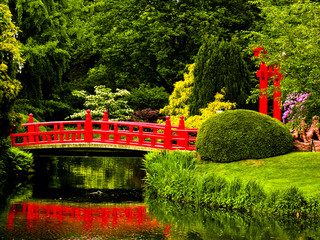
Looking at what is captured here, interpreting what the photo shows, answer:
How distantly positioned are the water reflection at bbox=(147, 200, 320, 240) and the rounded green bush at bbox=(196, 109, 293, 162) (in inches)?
129

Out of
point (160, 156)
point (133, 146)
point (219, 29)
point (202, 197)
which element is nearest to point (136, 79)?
point (219, 29)

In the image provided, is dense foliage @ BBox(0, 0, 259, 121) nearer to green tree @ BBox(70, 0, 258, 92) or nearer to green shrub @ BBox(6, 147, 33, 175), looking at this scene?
green tree @ BBox(70, 0, 258, 92)

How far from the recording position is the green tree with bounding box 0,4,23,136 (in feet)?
65.5

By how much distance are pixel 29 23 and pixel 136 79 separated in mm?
Result: 7169

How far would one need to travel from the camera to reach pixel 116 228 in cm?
1388

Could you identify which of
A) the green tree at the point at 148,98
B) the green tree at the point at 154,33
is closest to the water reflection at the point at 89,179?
the green tree at the point at 148,98

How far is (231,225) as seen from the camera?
14.3 m

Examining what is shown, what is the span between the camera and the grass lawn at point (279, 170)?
53.4 feet

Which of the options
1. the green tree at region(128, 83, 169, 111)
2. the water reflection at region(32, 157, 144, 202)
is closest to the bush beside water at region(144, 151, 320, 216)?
the water reflection at region(32, 157, 144, 202)

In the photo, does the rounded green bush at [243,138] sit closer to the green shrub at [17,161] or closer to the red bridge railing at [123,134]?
the red bridge railing at [123,134]

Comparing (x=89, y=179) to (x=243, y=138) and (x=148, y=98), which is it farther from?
(x=148, y=98)

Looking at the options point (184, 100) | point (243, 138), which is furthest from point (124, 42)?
point (243, 138)

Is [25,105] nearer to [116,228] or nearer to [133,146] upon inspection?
[133,146]

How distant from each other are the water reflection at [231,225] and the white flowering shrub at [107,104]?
14245mm
